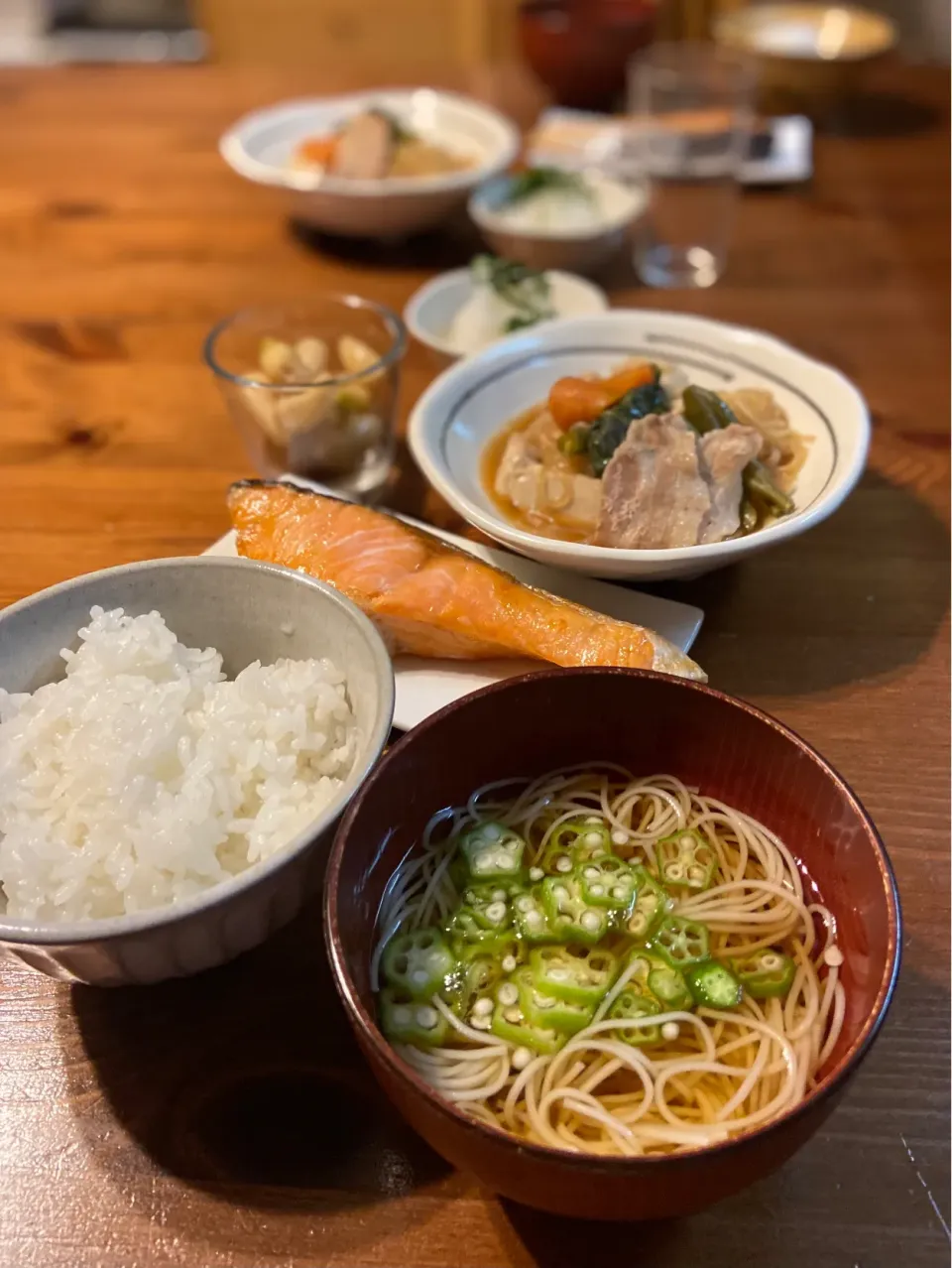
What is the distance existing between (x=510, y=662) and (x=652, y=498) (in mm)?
323

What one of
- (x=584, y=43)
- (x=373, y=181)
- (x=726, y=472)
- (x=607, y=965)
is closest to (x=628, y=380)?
(x=726, y=472)

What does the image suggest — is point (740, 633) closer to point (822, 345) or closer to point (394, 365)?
point (394, 365)

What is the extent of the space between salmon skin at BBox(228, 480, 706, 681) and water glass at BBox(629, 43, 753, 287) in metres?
1.29

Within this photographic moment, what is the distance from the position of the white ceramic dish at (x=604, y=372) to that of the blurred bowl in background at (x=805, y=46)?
1.69m

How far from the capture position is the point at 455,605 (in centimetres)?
123

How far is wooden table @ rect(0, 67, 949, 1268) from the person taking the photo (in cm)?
86

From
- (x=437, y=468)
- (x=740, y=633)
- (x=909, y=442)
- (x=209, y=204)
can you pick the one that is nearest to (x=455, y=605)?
(x=437, y=468)

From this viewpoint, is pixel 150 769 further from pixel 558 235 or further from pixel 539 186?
pixel 539 186

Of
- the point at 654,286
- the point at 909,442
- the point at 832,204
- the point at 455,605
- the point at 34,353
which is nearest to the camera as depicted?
the point at 455,605

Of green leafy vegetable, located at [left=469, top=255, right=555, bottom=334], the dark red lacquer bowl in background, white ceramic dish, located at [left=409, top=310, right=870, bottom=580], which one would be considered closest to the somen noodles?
the dark red lacquer bowl in background

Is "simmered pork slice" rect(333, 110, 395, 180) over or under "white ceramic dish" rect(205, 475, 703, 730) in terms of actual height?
over

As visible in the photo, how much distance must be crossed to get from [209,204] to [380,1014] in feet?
7.76

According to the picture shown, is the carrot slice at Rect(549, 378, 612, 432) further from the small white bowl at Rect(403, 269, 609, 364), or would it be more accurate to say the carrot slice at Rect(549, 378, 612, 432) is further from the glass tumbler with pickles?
the small white bowl at Rect(403, 269, 609, 364)

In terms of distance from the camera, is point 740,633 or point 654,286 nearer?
point 740,633
